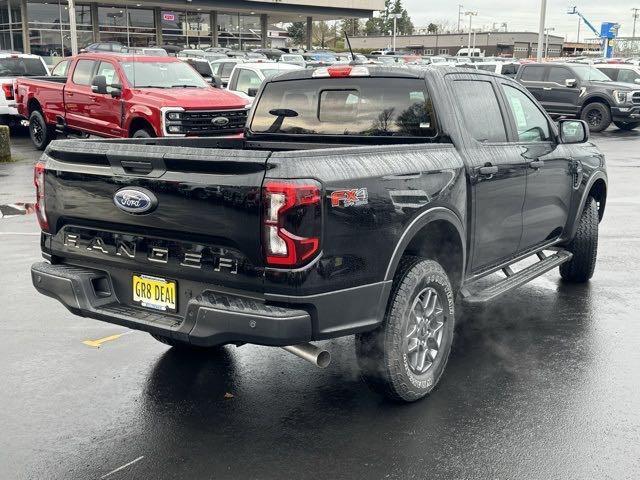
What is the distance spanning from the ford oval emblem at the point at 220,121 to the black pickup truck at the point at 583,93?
12484mm

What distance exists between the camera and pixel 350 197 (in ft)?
12.3

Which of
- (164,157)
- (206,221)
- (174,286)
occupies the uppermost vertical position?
(164,157)

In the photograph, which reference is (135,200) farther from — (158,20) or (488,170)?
(158,20)

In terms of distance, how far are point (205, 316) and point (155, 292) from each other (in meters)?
0.49

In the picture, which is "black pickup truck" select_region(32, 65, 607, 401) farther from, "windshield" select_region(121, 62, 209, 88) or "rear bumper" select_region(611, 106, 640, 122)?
"rear bumper" select_region(611, 106, 640, 122)

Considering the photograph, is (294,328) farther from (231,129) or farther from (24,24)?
(24,24)

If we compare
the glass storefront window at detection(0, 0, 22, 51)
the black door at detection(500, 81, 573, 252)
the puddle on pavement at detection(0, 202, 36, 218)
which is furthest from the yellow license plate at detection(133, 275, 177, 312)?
the glass storefront window at detection(0, 0, 22, 51)

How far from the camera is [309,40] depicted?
188 feet

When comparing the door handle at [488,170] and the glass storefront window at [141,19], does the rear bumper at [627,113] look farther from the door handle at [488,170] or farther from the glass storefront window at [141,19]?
the glass storefront window at [141,19]

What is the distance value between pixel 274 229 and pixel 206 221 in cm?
39

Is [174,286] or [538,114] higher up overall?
[538,114]

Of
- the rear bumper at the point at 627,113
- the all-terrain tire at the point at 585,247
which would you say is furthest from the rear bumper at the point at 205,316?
the rear bumper at the point at 627,113

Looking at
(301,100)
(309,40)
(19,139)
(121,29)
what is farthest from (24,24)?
(301,100)

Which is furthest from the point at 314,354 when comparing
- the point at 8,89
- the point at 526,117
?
the point at 8,89
